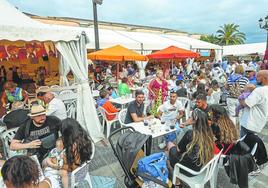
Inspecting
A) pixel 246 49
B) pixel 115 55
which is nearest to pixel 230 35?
pixel 246 49

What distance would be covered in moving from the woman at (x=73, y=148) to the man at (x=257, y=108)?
8.17ft

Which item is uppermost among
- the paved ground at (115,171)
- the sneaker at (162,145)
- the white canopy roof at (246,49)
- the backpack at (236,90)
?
the white canopy roof at (246,49)

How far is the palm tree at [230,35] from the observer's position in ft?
156

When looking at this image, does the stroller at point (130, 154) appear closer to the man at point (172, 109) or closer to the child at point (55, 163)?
the child at point (55, 163)

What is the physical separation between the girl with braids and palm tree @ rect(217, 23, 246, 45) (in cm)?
4848

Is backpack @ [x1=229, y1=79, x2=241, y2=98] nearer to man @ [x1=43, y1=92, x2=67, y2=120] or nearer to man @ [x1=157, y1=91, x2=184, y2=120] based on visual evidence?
man @ [x1=157, y1=91, x2=184, y2=120]

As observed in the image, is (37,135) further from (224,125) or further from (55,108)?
(224,125)

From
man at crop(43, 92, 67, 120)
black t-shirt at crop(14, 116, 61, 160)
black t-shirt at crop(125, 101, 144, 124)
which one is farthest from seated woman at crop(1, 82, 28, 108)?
black t-shirt at crop(125, 101, 144, 124)

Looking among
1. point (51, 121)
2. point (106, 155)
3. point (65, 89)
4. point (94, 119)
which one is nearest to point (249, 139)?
point (106, 155)

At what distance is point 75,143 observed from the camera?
7.84ft

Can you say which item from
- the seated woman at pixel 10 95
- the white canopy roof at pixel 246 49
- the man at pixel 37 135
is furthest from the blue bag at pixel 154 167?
the white canopy roof at pixel 246 49

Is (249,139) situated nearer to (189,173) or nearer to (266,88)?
(266,88)

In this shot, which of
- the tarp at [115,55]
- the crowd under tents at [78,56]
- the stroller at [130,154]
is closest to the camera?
the stroller at [130,154]

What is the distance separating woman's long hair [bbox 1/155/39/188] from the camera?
1.71 meters
